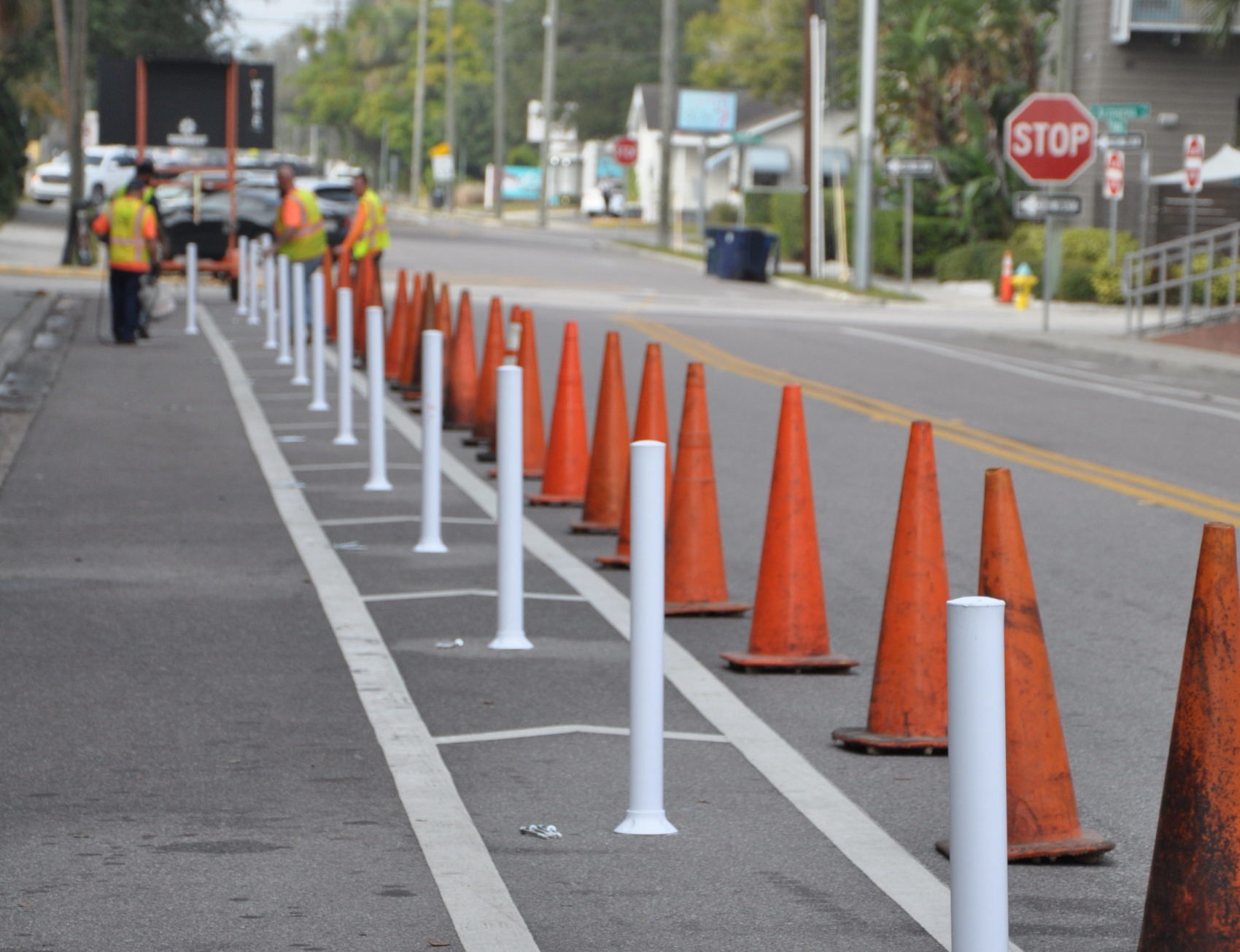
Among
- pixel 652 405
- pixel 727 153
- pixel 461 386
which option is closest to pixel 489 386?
pixel 461 386

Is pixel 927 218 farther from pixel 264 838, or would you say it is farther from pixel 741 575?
pixel 264 838

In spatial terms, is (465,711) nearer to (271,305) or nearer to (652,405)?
(652,405)

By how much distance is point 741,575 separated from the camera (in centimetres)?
947

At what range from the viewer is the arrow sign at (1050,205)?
28.5 meters

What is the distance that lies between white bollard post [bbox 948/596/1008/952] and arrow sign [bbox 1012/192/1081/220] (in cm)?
2557

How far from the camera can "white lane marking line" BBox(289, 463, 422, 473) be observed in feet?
41.7

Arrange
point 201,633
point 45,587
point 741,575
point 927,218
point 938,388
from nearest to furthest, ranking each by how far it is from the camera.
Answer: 1. point 201,633
2. point 45,587
3. point 741,575
4. point 938,388
5. point 927,218

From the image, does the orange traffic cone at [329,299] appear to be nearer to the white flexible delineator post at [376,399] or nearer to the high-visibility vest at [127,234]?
the high-visibility vest at [127,234]

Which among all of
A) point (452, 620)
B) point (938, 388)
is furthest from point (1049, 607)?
point (938, 388)

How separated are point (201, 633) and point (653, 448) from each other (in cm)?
300

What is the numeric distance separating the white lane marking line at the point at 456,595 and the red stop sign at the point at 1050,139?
69.2 feet

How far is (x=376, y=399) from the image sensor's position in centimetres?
1132

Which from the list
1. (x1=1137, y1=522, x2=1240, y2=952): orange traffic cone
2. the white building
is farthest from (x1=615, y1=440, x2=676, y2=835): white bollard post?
the white building

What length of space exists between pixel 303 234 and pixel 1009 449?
Result: 9461mm
